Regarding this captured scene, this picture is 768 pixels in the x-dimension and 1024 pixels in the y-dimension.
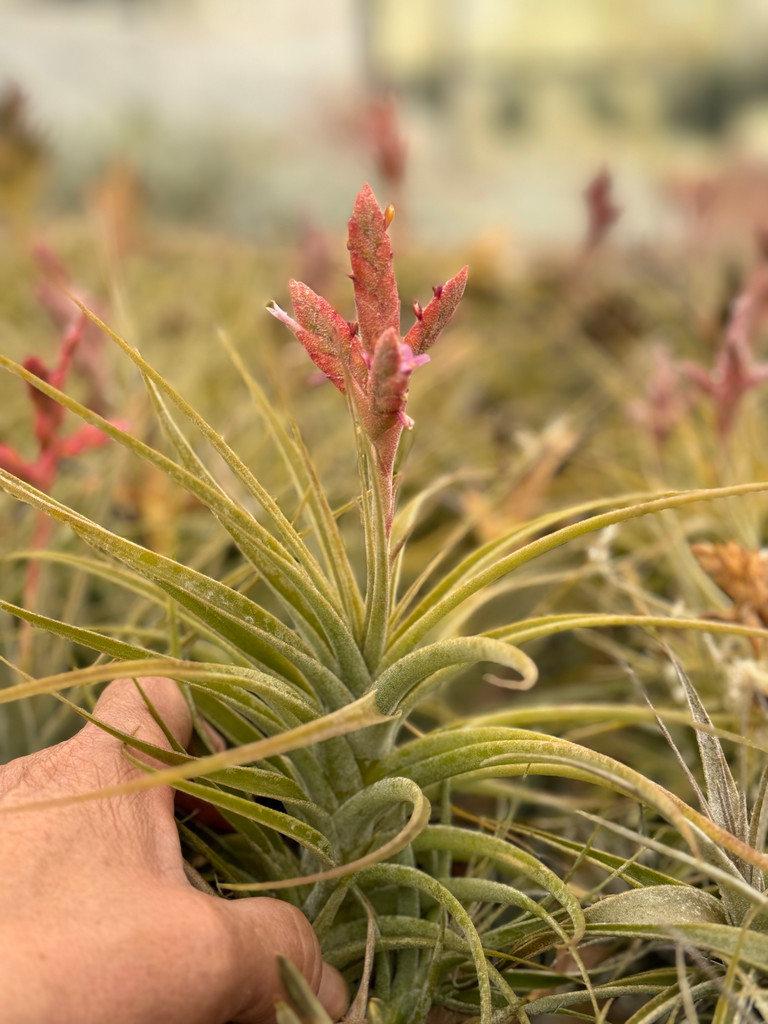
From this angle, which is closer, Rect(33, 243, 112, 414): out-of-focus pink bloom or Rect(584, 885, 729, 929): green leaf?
Rect(584, 885, 729, 929): green leaf

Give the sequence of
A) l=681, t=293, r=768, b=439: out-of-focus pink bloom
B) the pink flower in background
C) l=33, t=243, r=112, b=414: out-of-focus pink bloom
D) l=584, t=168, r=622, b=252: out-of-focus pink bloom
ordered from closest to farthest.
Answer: the pink flower in background
l=681, t=293, r=768, b=439: out-of-focus pink bloom
l=33, t=243, r=112, b=414: out-of-focus pink bloom
l=584, t=168, r=622, b=252: out-of-focus pink bloom

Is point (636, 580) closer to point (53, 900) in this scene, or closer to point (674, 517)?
point (674, 517)

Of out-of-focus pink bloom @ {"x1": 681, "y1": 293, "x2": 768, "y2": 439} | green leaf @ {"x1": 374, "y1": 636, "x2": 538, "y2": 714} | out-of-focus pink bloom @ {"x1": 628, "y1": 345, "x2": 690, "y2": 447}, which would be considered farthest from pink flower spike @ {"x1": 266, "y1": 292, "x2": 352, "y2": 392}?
out-of-focus pink bloom @ {"x1": 628, "y1": 345, "x2": 690, "y2": 447}

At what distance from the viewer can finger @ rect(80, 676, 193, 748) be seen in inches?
16.4

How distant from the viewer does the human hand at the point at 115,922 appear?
1.00 ft

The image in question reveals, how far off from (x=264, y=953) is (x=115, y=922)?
7 cm

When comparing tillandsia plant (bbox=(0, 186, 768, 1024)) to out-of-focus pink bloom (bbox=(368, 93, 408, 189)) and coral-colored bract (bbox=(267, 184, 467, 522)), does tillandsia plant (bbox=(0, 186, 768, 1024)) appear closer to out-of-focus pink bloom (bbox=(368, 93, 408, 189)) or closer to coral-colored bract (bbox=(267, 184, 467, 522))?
coral-colored bract (bbox=(267, 184, 467, 522))

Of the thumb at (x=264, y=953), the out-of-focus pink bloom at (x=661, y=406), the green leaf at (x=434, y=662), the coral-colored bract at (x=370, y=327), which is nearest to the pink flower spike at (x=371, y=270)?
the coral-colored bract at (x=370, y=327)

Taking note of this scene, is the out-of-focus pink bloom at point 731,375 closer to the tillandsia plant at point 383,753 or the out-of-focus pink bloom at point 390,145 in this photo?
the tillandsia plant at point 383,753

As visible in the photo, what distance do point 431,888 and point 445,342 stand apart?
1.27 metres

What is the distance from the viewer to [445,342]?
5.13 feet

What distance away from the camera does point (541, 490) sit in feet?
3.04

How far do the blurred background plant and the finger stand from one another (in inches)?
2.1

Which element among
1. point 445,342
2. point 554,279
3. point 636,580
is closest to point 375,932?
point 636,580
